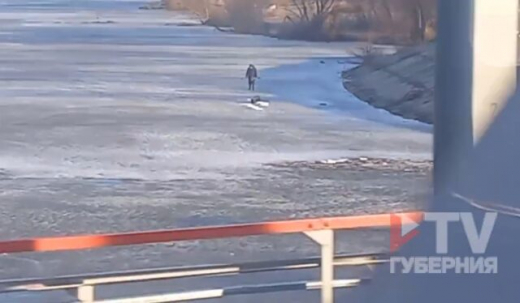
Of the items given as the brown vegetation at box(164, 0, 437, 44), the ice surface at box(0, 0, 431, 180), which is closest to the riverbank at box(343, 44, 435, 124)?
the ice surface at box(0, 0, 431, 180)

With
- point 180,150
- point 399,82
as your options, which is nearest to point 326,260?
point 180,150

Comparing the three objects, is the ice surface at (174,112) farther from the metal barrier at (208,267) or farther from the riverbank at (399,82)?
the metal barrier at (208,267)

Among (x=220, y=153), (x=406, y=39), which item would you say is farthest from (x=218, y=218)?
(x=406, y=39)

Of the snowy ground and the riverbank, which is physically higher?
the riverbank

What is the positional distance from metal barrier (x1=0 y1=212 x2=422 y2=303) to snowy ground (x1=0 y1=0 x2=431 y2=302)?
278cm

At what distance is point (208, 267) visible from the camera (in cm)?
430

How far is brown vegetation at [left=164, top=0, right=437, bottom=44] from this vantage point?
40219 millimetres

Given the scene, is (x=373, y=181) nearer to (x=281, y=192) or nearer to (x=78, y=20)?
(x=281, y=192)

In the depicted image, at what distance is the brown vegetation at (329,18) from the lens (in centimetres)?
4022

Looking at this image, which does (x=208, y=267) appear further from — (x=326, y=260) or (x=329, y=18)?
(x=329, y=18)

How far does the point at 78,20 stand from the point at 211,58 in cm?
3253

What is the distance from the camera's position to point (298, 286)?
4.62 meters

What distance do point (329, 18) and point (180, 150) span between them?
35591 mm

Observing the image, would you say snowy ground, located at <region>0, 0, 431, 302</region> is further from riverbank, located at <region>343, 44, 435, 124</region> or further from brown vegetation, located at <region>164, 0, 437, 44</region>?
brown vegetation, located at <region>164, 0, 437, 44</region>
